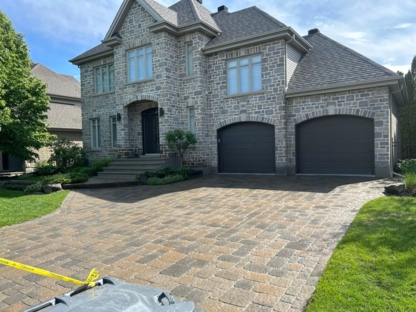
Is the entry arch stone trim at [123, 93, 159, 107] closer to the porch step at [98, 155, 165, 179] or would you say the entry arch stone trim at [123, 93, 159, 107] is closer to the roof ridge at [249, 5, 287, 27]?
the porch step at [98, 155, 165, 179]

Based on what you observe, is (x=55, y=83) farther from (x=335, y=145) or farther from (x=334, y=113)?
(x=335, y=145)

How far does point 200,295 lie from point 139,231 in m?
2.65

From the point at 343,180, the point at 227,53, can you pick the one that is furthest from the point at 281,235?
the point at 227,53

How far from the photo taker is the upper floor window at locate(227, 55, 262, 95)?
1399 cm

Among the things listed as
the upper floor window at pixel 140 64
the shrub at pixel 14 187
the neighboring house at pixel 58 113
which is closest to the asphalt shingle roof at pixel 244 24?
the upper floor window at pixel 140 64

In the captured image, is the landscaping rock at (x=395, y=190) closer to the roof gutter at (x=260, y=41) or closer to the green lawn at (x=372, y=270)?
the green lawn at (x=372, y=270)

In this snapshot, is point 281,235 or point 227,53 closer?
point 281,235

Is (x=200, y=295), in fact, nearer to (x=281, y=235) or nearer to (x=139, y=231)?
(x=281, y=235)

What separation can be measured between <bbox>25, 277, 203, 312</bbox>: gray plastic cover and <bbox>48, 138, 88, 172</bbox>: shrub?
17175mm

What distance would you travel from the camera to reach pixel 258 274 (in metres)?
3.67

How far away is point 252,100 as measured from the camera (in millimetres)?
13984

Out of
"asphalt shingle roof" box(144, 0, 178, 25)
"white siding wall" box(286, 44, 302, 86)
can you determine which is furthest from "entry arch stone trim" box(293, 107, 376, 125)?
"asphalt shingle roof" box(144, 0, 178, 25)

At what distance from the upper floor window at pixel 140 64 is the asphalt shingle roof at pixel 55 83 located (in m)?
12.0

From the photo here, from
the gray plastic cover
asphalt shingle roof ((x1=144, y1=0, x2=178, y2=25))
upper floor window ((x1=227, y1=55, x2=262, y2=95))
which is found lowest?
the gray plastic cover
